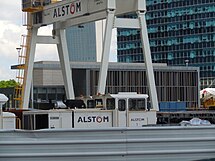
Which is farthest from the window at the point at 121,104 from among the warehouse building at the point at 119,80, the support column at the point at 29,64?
the warehouse building at the point at 119,80

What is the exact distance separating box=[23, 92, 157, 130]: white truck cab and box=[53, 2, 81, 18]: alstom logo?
2042 centimetres

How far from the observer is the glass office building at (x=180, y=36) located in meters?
149

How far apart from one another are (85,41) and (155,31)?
56.3 ft

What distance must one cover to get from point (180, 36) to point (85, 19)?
107 meters

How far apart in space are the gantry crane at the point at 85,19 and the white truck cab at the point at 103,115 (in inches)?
733

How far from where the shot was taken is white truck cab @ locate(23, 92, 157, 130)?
23047 mm

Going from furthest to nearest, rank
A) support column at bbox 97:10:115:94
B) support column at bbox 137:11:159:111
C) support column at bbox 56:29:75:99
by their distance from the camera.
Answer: support column at bbox 56:29:75:99 → support column at bbox 137:11:159:111 → support column at bbox 97:10:115:94

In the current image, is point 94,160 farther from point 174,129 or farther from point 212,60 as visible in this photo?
point 212,60

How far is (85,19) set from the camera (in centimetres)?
4816

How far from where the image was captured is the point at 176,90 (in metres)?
108

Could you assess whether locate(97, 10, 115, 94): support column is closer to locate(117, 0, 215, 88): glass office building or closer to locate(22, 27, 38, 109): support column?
locate(22, 27, 38, 109): support column

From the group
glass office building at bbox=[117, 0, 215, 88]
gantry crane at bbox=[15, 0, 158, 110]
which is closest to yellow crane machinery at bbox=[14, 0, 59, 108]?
gantry crane at bbox=[15, 0, 158, 110]

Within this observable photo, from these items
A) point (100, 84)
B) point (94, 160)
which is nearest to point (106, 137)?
point (94, 160)

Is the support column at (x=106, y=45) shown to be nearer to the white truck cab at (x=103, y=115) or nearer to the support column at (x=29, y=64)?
the support column at (x=29, y=64)
